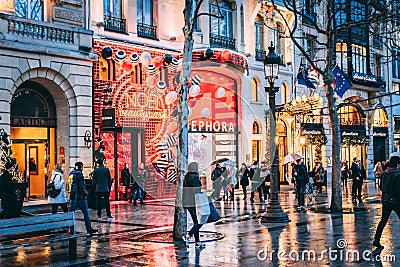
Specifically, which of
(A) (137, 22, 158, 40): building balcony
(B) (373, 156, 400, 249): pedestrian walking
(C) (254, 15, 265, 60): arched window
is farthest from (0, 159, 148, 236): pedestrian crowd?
(C) (254, 15, 265, 60): arched window

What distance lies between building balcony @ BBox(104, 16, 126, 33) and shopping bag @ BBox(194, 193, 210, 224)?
13.7m

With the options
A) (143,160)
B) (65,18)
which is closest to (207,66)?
(143,160)

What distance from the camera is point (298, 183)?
2114 centimetres

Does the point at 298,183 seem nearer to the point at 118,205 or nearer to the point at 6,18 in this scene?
the point at 118,205

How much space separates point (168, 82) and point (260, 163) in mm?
8199

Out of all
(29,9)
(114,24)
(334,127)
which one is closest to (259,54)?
(114,24)

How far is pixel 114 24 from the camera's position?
24578 millimetres

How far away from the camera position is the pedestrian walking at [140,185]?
2242 cm

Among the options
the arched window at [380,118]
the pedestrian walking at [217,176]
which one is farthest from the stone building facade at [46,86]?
the arched window at [380,118]

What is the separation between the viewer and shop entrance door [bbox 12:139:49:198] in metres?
21.4

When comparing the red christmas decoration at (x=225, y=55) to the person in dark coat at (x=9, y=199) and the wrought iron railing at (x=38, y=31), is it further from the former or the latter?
the person in dark coat at (x=9, y=199)

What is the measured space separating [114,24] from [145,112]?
392 cm

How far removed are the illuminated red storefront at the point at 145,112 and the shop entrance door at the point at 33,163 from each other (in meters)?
2.13

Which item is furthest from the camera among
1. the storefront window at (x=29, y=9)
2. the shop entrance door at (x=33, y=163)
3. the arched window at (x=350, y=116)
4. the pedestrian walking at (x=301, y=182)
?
the arched window at (x=350, y=116)
